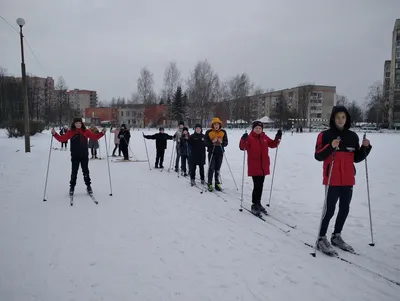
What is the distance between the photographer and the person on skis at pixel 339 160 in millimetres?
4020

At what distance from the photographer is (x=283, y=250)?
13.5 feet

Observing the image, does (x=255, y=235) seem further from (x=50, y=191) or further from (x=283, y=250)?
(x=50, y=191)

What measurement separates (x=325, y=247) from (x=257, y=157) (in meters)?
2.24

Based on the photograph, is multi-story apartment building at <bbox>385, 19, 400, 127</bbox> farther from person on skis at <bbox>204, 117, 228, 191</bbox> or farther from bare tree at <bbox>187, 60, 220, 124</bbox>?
person on skis at <bbox>204, 117, 228, 191</bbox>

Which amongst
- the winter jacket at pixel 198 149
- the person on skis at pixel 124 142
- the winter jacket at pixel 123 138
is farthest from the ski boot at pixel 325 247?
the winter jacket at pixel 123 138

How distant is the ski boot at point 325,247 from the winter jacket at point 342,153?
2.79 ft

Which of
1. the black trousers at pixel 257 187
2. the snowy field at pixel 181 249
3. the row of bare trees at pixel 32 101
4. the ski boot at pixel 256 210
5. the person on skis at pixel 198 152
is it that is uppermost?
the row of bare trees at pixel 32 101

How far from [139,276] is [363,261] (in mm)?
3065

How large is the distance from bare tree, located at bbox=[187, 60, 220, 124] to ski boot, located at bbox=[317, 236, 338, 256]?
54367 millimetres

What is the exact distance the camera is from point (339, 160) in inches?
159

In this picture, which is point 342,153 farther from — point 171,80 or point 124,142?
point 171,80

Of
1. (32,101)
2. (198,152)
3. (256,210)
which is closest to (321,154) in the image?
(256,210)

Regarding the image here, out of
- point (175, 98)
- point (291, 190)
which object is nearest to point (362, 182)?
point (291, 190)

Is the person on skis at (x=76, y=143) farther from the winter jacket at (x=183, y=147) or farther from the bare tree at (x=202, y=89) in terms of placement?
the bare tree at (x=202, y=89)
